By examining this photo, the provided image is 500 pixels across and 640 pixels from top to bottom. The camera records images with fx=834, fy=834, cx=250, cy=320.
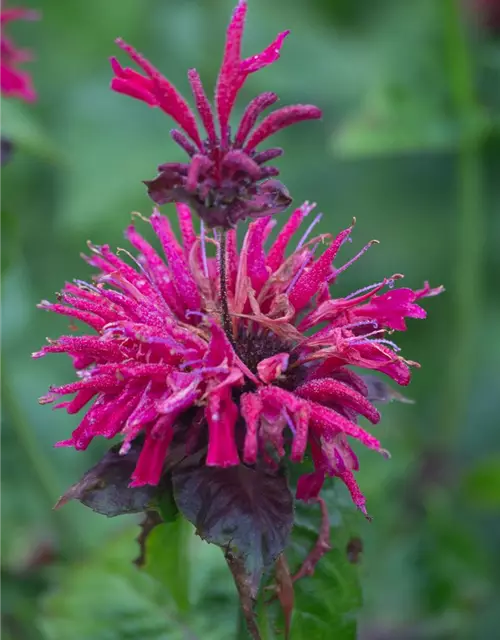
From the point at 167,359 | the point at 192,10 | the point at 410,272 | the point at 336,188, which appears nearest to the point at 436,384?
the point at 410,272

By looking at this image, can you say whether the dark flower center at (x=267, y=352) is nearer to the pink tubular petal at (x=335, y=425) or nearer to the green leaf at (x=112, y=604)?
the pink tubular petal at (x=335, y=425)

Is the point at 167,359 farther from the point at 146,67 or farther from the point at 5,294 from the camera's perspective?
the point at 5,294

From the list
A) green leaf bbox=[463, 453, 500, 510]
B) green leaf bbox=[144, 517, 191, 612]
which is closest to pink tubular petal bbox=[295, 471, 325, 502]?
green leaf bbox=[144, 517, 191, 612]

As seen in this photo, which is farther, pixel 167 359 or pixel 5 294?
pixel 5 294

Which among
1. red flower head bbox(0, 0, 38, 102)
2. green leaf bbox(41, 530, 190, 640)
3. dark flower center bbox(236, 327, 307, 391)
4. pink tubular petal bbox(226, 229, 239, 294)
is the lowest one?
green leaf bbox(41, 530, 190, 640)

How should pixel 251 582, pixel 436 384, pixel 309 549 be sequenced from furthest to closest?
pixel 436 384, pixel 309 549, pixel 251 582

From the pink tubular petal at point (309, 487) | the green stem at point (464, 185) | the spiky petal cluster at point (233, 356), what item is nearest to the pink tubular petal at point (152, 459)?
the spiky petal cluster at point (233, 356)

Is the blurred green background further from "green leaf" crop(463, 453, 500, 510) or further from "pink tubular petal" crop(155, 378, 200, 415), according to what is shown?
"pink tubular petal" crop(155, 378, 200, 415)
